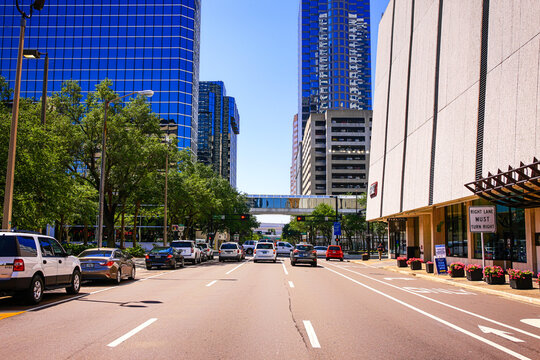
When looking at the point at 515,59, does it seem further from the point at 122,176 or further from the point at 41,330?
the point at 122,176

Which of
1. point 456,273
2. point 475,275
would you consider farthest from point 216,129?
point 475,275

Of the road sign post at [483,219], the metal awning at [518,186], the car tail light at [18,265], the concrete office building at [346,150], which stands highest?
the concrete office building at [346,150]

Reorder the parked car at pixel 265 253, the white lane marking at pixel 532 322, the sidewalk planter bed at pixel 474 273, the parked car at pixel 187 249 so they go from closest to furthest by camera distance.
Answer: the white lane marking at pixel 532 322 < the sidewalk planter bed at pixel 474 273 < the parked car at pixel 187 249 < the parked car at pixel 265 253

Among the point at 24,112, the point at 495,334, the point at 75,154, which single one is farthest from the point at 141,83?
the point at 495,334

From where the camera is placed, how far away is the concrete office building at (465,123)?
2003cm

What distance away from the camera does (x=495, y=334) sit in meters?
8.60

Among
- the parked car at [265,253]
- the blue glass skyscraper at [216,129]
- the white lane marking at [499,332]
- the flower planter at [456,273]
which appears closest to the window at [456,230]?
the flower planter at [456,273]

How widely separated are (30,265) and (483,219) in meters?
18.1

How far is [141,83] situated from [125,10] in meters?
12.9

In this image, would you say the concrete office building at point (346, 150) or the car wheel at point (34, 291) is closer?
the car wheel at point (34, 291)

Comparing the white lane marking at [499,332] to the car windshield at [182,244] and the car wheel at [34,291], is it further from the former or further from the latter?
the car windshield at [182,244]

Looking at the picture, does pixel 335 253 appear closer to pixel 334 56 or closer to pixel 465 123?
pixel 465 123

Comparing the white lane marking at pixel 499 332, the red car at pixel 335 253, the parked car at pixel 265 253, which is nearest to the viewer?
the white lane marking at pixel 499 332

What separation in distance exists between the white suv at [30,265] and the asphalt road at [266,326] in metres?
0.48
